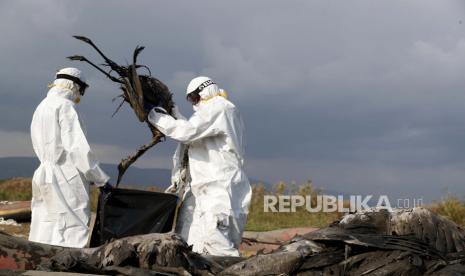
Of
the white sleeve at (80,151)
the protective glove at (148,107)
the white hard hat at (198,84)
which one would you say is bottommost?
the white sleeve at (80,151)

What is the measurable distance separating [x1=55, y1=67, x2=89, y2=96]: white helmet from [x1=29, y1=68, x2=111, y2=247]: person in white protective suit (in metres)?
0.29

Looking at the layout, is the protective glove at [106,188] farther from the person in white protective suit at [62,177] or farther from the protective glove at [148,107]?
the protective glove at [148,107]

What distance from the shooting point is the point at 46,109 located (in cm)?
855

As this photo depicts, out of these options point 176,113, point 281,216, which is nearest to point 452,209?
point 281,216

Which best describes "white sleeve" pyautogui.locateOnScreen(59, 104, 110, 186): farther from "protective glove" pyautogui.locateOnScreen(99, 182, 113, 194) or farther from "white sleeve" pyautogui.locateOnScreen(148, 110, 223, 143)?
"white sleeve" pyautogui.locateOnScreen(148, 110, 223, 143)

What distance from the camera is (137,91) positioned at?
848 centimetres

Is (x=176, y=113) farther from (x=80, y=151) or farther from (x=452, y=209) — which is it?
(x=452, y=209)

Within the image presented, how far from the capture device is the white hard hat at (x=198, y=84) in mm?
8734

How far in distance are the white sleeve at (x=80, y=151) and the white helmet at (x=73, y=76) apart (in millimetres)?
567

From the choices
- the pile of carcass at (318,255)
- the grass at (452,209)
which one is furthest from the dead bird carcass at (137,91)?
the grass at (452,209)

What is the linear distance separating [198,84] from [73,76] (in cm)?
146

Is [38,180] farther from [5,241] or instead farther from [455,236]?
[455,236]

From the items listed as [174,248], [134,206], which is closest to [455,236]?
[174,248]

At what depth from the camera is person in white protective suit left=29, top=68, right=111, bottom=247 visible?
828 cm
